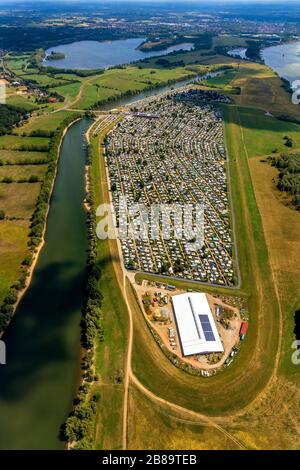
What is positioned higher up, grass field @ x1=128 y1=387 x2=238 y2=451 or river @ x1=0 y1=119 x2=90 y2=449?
river @ x1=0 y1=119 x2=90 y2=449

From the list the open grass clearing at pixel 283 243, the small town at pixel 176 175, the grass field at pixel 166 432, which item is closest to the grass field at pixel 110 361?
the grass field at pixel 166 432

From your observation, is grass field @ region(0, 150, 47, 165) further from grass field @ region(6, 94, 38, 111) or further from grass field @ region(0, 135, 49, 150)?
grass field @ region(6, 94, 38, 111)

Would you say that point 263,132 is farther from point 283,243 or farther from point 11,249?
point 11,249

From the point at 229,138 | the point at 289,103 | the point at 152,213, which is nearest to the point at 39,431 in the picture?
the point at 152,213

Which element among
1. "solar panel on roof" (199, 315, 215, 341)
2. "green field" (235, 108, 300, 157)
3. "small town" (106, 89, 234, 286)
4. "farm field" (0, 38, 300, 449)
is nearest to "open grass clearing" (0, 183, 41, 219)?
"farm field" (0, 38, 300, 449)

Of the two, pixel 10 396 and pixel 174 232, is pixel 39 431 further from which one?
pixel 174 232

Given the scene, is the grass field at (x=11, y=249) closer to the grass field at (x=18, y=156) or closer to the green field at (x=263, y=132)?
the grass field at (x=18, y=156)
